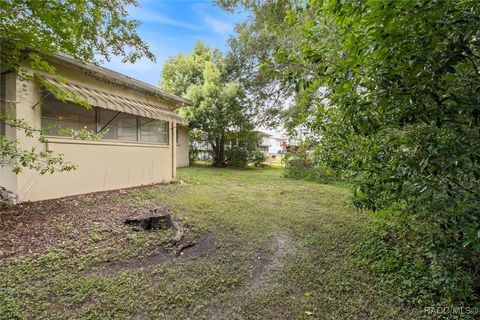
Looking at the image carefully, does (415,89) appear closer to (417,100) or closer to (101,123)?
(417,100)

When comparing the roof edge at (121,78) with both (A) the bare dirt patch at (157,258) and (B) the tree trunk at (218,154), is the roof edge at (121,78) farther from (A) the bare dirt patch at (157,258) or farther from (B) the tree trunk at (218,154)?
(B) the tree trunk at (218,154)

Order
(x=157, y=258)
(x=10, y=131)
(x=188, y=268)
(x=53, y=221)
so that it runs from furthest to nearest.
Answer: (x=10, y=131) → (x=53, y=221) → (x=157, y=258) → (x=188, y=268)

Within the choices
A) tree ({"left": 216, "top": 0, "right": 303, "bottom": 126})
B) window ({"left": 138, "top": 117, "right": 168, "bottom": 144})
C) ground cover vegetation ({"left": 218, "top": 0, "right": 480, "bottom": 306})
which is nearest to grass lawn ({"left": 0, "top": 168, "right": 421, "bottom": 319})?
ground cover vegetation ({"left": 218, "top": 0, "right": 480, "bottom": 306})

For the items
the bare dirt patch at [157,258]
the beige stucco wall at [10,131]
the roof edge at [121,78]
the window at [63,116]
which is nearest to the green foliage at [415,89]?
the bare dirt patch at [157,258]

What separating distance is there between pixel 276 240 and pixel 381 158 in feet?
8.19

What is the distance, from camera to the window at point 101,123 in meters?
6.08

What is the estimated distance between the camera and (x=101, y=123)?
24.1 feet

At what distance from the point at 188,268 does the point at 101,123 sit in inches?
229

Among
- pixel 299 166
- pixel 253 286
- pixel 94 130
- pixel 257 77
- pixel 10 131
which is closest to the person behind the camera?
pixel 253 286

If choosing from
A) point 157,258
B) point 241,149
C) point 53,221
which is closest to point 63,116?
point 53,221

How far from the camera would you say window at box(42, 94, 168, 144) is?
608cm

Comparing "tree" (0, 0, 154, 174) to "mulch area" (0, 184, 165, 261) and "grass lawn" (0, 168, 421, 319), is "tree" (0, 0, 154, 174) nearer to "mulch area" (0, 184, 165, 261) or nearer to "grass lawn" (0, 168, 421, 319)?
"mulch area" (0, 184, 165, 261)

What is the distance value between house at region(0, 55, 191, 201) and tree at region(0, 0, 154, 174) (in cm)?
51

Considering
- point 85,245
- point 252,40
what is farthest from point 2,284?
point 252,40
